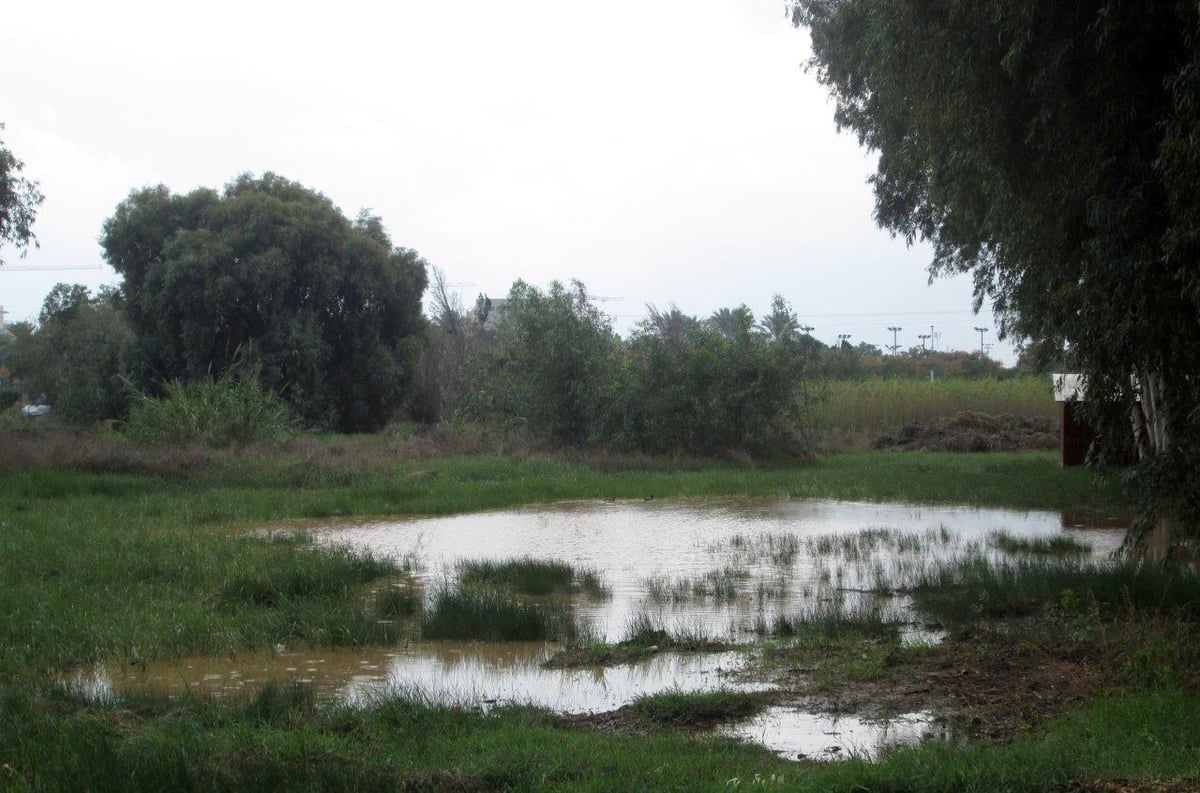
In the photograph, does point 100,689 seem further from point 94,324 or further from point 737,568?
point 94,324

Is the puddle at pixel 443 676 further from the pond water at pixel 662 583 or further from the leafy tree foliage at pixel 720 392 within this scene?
the leafy tree foliage at pixel 720 392

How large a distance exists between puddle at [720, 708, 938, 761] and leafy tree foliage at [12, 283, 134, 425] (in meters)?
33.8

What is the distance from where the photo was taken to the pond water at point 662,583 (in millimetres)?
8062

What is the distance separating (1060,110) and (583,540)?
9.36 meters

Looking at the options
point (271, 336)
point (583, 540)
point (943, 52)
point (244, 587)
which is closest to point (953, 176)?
point (943, 52)

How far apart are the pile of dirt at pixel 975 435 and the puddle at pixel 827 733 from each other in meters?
29.7

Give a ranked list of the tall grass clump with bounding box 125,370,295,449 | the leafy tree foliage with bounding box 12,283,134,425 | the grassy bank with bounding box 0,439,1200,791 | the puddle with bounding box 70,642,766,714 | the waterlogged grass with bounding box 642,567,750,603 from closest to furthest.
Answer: the grassy bank with bounding box 0,439,1200,791 → the puddle with bounding box 70,642,766,714 → the waterlogged grass with bounding box 642,567,750,603 → the tall grass clump with bounding box 125,370,295,449 → the leafy tree foliage with bounding box 12,283,134,425

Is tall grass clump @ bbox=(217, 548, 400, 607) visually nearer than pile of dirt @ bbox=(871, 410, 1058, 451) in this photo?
Yes

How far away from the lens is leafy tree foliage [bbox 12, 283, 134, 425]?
43.4 metres

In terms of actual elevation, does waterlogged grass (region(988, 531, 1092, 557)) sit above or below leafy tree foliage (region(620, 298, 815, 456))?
below

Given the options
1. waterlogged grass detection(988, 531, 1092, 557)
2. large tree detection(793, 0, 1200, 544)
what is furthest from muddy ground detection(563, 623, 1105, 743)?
waterlogged grass detection(988, 531, 1092, 557)

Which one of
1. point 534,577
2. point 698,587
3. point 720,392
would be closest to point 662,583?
point 698,587

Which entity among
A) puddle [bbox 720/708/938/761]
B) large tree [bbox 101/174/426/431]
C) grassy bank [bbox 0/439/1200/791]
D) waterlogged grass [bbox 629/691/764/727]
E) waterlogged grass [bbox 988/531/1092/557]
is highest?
large tree [bbox 101/174/426/431]

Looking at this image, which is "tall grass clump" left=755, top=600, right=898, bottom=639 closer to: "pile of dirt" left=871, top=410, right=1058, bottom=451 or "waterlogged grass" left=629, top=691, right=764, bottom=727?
"waterlogged grass" left=629, top=691, right=764, bottom=727
